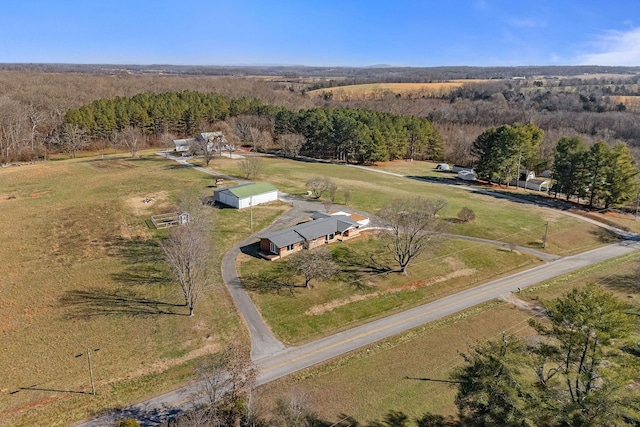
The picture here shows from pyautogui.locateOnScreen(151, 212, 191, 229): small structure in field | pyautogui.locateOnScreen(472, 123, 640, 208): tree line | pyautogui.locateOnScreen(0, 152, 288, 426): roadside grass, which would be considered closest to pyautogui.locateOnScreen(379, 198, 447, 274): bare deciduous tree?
→ pyautogui.locateOnScreen(0, 152, 288, 426): roadside grass

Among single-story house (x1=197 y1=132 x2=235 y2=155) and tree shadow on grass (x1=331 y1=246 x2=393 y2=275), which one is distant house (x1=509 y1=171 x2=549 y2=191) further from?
single-story house (x1=197 y1=132 x2=235 y2=155)

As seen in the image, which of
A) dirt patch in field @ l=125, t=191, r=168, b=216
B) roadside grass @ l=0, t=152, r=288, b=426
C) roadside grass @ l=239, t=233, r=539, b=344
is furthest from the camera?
dirt patch in field @ l=125, t=191, r=168, b=216

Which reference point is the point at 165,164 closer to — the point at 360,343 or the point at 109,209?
the point at 109,209

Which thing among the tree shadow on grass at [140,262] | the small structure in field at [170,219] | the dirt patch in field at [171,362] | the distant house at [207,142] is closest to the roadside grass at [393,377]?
the dirt patch in field at [171,362]

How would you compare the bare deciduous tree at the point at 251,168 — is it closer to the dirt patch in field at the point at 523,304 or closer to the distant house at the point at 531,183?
the dirt patch in field at the point at 523,304

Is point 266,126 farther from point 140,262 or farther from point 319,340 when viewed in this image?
point 319,340

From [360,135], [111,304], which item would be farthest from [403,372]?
[360,135]

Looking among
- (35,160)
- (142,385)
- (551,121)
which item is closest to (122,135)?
(35,160)
